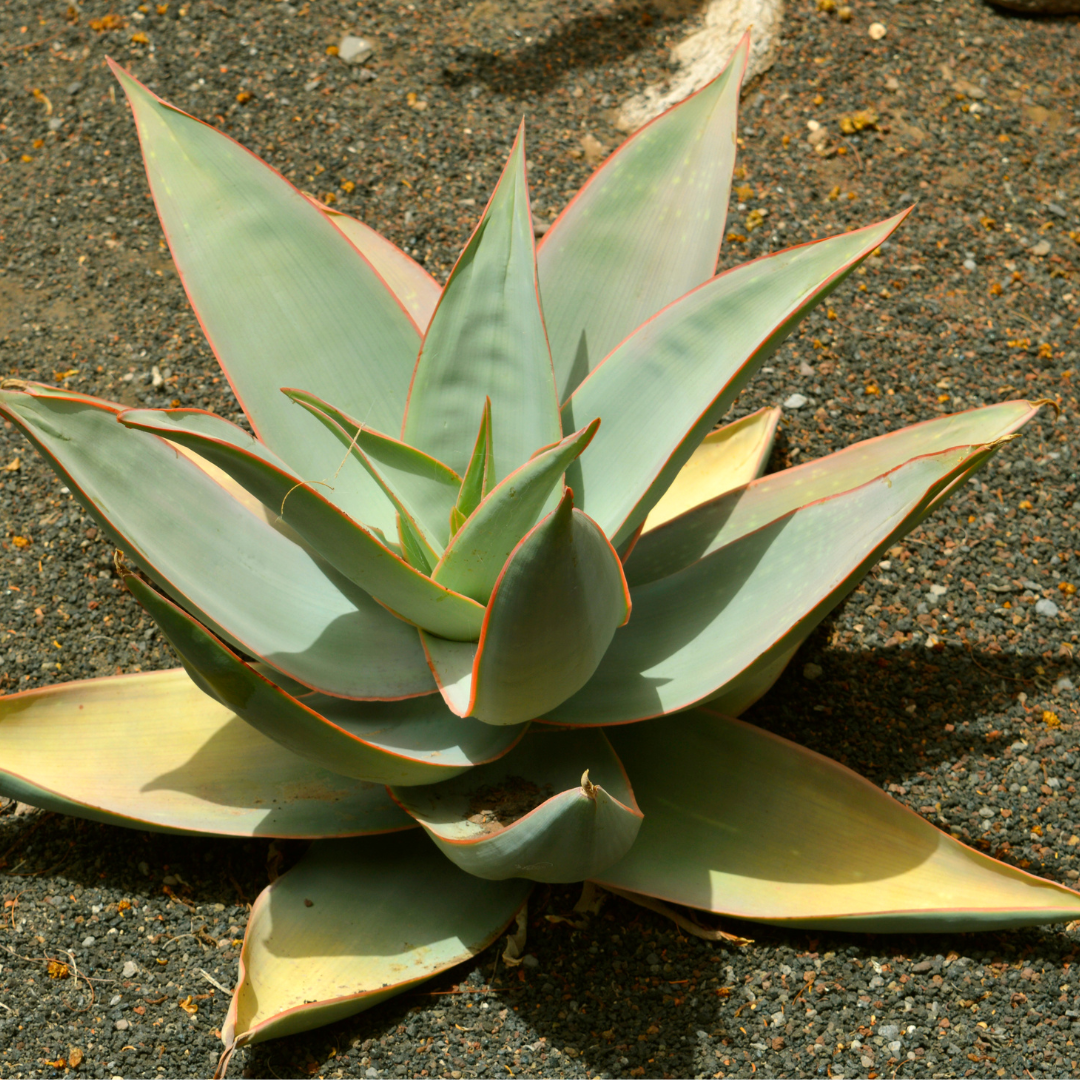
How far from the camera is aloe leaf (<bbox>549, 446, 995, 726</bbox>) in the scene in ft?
3.25

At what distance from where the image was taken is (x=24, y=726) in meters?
1.26

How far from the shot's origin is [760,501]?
53.3 inches

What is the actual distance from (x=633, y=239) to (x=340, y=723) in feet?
2.48

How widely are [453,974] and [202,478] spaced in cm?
73

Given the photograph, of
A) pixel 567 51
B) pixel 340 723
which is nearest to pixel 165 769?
pixel 340 723

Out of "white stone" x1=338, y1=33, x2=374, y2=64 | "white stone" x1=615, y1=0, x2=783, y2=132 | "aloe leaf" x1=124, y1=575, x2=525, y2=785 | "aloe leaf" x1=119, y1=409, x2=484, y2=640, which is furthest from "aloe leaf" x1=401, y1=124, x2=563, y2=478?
"white stone" x1=338, y1=33, x2=374, y2=64

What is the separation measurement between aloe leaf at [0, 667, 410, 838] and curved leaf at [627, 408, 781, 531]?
2.15 ft

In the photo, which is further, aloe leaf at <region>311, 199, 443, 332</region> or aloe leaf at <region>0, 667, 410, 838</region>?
aloe leaf at <region>311, 199, 443, 332</region>

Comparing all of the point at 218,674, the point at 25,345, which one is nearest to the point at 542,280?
the point at 218,674

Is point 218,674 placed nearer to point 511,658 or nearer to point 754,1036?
point 511,658

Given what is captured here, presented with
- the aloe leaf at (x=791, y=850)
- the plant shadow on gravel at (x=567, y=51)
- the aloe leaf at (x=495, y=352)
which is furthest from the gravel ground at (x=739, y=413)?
the aloe leaf at (x=495, y=352)

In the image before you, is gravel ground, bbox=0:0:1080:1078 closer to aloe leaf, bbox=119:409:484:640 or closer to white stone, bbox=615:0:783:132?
white stone, bbox=615:0:783:132

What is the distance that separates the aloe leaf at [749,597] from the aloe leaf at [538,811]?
0.25ft

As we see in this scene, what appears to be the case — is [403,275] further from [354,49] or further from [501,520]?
[354,49]
